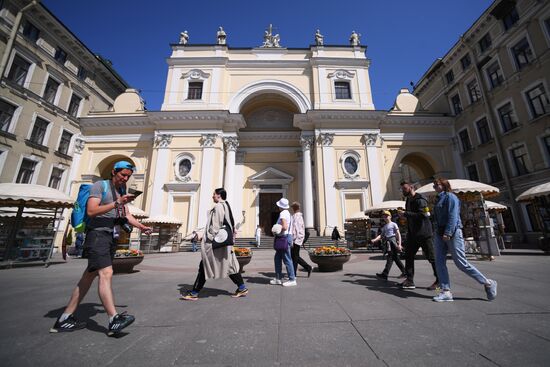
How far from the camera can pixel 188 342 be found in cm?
240

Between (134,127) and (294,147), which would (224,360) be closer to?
(294,147)

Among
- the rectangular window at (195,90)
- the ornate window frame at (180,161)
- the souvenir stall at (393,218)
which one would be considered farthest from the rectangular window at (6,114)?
the souvenir stall at (393,218)

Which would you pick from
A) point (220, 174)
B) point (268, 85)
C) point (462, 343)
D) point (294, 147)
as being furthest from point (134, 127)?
point (462, 343)

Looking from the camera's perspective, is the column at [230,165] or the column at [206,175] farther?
the column at [230,165]

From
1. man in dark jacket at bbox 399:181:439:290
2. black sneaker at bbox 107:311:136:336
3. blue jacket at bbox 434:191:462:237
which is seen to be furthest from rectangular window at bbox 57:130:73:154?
blue jacket at bbox 434:191:462:237

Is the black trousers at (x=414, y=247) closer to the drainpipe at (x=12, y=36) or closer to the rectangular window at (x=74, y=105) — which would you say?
the drainpipe at (x=12, y=36)

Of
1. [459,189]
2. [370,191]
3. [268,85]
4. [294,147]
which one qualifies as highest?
[268,85]

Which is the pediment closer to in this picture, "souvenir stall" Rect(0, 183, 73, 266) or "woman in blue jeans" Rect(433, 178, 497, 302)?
"souvenir stall" Rect(0, 183, 73, 266)

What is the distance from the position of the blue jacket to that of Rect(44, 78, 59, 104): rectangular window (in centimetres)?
2554

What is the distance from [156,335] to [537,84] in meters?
23.4

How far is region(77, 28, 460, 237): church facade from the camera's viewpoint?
62.8 feet

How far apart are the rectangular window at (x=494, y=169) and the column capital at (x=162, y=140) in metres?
25.8

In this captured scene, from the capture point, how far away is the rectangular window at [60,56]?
19.1m

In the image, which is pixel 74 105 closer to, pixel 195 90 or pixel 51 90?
pixel 51 90
